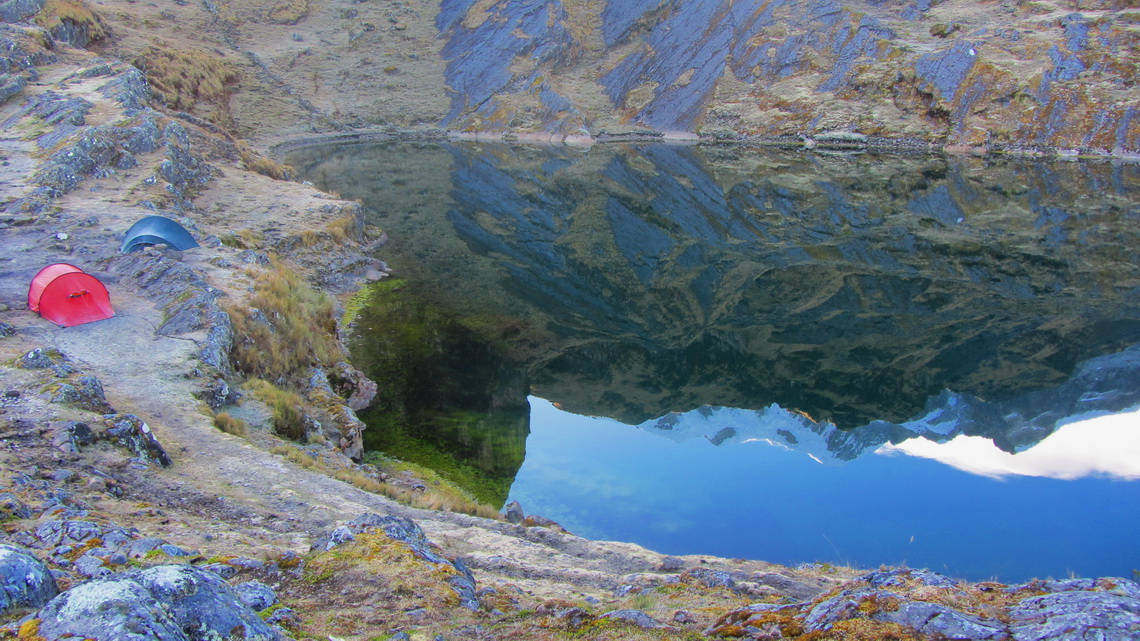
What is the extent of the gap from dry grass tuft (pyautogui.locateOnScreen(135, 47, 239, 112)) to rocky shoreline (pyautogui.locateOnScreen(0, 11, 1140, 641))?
31.7 m

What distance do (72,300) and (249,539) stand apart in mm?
9607

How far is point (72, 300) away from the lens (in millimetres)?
14031

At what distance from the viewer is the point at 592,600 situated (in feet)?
26.0

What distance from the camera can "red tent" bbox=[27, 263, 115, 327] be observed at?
13781mm

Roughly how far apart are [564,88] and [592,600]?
71.3 m

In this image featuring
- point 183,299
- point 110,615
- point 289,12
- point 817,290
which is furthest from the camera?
point 289,12

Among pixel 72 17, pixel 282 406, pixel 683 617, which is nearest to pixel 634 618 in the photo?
pixel 683 617

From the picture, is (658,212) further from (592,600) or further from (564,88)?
(564,88)

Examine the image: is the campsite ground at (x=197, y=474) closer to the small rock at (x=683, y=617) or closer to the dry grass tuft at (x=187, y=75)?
the small rock at (x=683, y=617)

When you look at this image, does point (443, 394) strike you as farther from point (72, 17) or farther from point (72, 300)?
point (72, 17)

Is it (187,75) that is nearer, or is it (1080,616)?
(1080,616)

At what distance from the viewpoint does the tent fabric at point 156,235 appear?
18078mm

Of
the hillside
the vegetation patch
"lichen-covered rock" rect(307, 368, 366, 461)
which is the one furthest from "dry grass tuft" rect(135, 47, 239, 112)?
"lichen-covered rock" rect(307, 368, 366, 461)

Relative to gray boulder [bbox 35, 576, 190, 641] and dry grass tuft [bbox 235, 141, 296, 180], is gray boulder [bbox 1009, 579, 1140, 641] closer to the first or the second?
gray boulder [bbox 35, 576, 190, 641]
